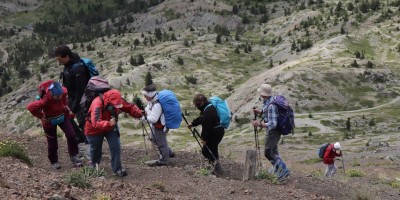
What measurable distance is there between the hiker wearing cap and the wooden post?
14.3 feet

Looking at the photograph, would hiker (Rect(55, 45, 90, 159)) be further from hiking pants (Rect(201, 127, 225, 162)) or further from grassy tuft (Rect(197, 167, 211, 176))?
hiking pants (Rect(201, 127, 225, 162))

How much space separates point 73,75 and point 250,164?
5.06 m

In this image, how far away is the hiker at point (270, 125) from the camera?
12.3m

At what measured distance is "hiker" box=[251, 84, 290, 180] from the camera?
485 inches

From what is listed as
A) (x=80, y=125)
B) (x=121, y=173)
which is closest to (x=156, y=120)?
(x=121, y=173)

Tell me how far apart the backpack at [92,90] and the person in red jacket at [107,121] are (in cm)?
16

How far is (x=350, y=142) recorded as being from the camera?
43594 mm

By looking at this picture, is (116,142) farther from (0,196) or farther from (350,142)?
(350,142)

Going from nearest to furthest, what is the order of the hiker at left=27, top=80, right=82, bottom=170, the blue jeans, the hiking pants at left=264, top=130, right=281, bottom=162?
the blue jeans
the hiker at left=27, top=80, right=82, bottom=170
the hiking pants at left=264, top=130, right=281, bottom=162

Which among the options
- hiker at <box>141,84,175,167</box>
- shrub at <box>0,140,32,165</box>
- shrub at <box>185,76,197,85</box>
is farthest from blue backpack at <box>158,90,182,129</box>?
shrub at <box>185,76,197,85</box>

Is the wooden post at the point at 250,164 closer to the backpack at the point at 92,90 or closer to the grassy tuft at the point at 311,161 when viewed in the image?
the backpack at the point at 92,90

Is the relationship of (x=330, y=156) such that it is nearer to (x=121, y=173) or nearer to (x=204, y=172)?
(x=204, y=172)

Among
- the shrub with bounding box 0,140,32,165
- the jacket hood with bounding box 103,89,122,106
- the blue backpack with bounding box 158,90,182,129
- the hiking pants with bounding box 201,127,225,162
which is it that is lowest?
the hiking pants with bounding box 201,127,225,162

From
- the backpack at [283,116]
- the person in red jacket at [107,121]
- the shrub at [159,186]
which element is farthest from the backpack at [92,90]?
the backpack at [283,116]
